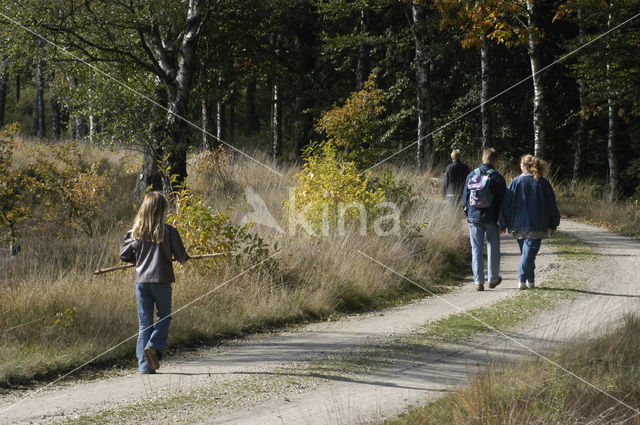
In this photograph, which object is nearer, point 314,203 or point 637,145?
point 314,203

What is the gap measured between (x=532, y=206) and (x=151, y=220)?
242 inches

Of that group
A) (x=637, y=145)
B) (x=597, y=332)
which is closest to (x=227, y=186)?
(x=597, y=332)

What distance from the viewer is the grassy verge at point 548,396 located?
491cm

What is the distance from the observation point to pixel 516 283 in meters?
11.0

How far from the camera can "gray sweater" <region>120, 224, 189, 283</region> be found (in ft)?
20.9

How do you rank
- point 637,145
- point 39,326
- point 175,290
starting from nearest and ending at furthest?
1. point 39,326
2. point 175,290
3. point 637,145

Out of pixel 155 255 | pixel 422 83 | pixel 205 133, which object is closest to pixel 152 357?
pixel 155 255

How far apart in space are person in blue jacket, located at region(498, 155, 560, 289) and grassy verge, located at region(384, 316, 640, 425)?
152 inches

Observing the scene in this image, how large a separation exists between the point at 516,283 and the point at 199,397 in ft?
22.5

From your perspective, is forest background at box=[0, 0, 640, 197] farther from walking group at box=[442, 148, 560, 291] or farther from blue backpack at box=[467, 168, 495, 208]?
walking group at box=[442, 148, 560, 291]

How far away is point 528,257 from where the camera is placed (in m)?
10.2

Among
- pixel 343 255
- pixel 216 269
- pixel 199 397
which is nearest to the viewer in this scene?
pixel 199 397

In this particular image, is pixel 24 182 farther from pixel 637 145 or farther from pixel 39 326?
pixel 637 145

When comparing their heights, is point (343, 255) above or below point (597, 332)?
above
